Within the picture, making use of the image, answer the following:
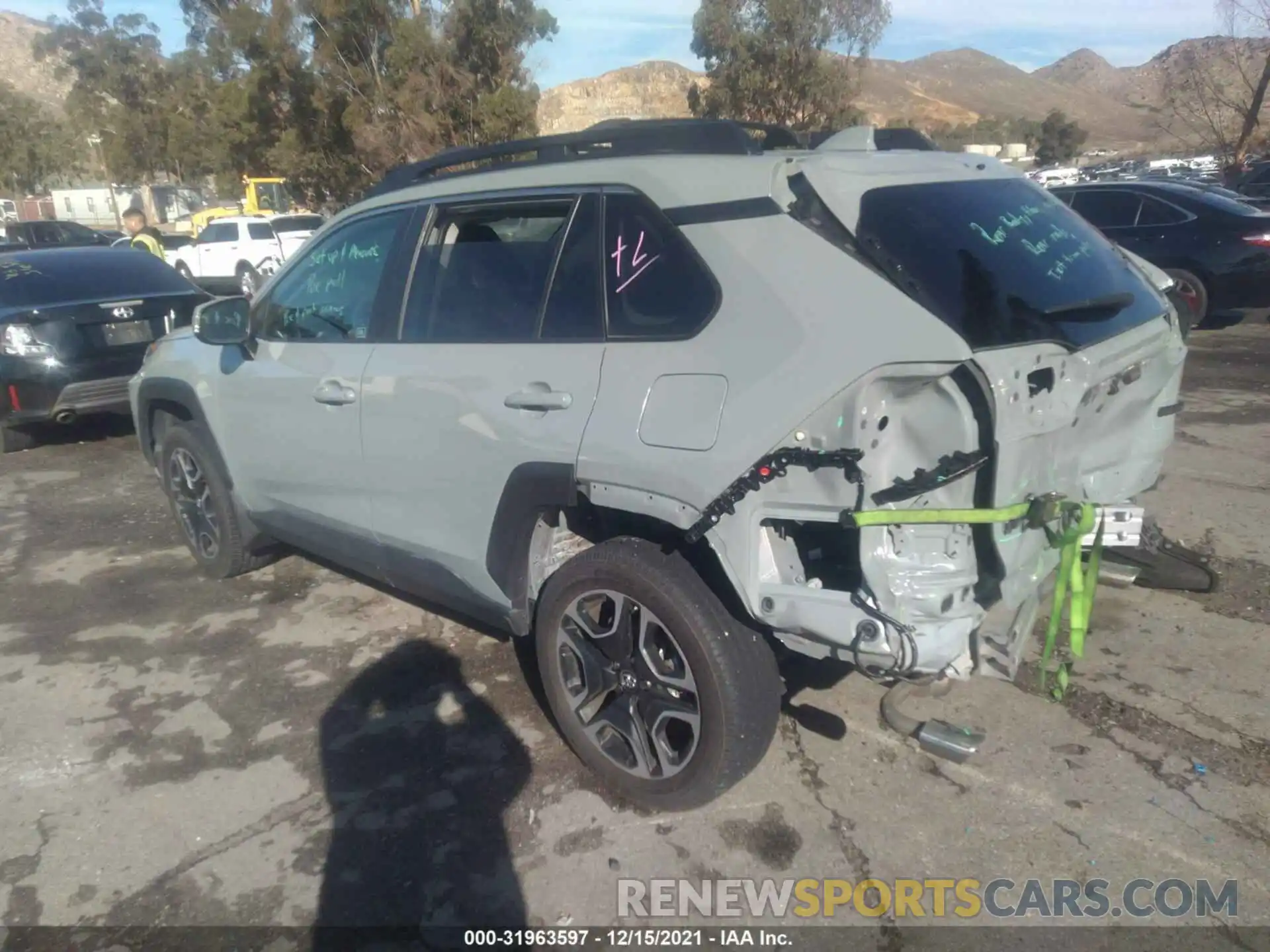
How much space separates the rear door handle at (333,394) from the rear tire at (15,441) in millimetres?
5494

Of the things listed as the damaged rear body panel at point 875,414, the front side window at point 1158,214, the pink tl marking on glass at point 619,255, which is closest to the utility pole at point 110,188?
the front side window at point 1158,214

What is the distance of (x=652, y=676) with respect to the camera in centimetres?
300

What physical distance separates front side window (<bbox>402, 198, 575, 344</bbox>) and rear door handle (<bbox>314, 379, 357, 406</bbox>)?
0.33 m

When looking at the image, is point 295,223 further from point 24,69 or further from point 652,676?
point 24,69

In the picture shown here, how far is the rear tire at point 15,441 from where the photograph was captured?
8.07 m

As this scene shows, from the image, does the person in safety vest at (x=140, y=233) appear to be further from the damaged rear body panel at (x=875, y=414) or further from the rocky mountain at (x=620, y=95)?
the rocky mountain at (x=620, y=95)

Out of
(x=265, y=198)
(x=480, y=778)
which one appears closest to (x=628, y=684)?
(x=480, y=778)

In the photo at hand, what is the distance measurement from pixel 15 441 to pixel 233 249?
51.0 ft

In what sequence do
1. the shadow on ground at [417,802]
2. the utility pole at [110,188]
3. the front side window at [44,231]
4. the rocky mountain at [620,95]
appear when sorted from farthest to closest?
the rocky mountain at [620,95] → the utility pole at [110,188] → the front side window at [44,231] → the shadow on ground at [417,802]

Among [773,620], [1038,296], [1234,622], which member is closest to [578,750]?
[773,620]

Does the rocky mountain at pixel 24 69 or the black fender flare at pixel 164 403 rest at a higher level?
the rocky mountain at pixel 24 69

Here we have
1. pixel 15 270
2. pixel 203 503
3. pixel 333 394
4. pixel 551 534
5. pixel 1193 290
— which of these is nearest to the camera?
pixel 551 534

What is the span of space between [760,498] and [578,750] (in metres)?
1.20

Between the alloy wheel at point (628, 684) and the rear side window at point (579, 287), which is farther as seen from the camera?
the rear side window at point (579, 287)
